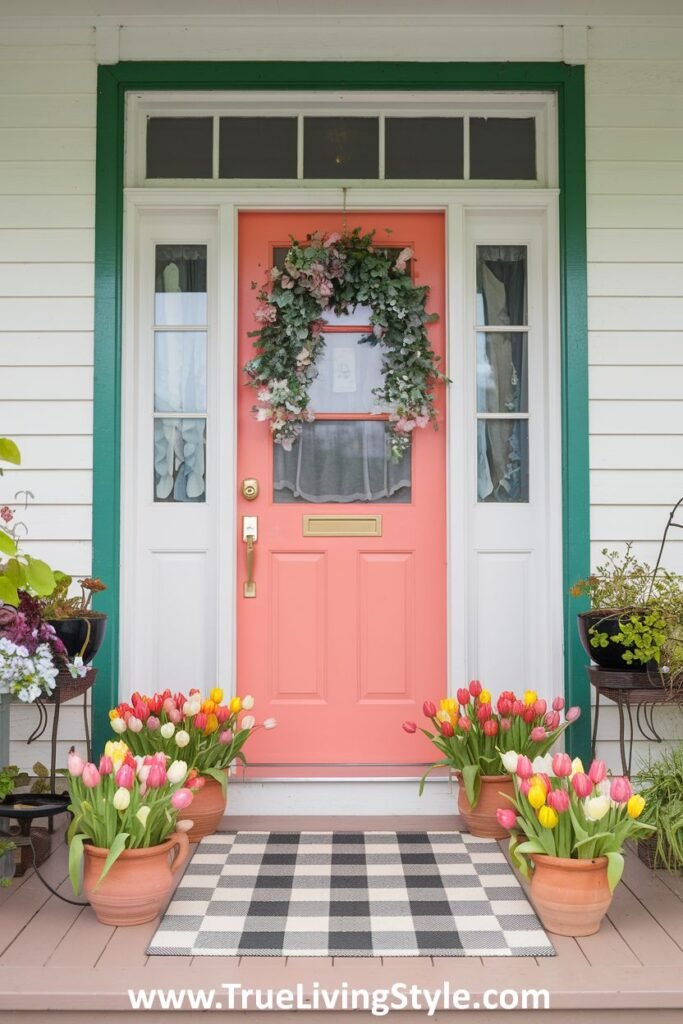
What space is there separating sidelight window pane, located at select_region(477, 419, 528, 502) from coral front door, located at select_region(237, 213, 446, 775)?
0.16 metres

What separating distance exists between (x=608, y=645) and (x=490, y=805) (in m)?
0.64

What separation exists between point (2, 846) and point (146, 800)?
491 mm

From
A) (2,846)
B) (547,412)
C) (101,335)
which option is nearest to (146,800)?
(2,846)

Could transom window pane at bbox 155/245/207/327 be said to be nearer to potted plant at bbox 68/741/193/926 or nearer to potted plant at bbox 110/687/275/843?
potted plant at bbox 110/687/275/843

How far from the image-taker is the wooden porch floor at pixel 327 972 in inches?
81.9

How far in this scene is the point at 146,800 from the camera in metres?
2.40

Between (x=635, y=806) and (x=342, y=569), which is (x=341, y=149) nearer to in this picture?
(x=342, y=569)

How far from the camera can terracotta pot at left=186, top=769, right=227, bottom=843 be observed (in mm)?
3010

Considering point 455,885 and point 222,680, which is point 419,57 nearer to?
point 222,680

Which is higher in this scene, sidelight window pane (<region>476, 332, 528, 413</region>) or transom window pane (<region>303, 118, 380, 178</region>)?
transom window pane (<region>303, 118, 380, 178</region>)

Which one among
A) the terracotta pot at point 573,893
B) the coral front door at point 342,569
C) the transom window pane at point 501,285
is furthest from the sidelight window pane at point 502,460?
the terracotta pot at point 573,893

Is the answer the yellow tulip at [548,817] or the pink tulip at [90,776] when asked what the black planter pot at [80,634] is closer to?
the pink tulip at [90,776]

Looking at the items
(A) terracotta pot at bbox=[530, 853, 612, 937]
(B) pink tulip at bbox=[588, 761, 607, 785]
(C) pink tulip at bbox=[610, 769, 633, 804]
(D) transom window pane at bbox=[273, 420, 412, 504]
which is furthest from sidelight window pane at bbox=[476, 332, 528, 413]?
(A) terracotta pot at bbox=[530, 853, 612, 937]

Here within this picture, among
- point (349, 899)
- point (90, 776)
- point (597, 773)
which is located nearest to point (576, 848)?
point (597, 773)
